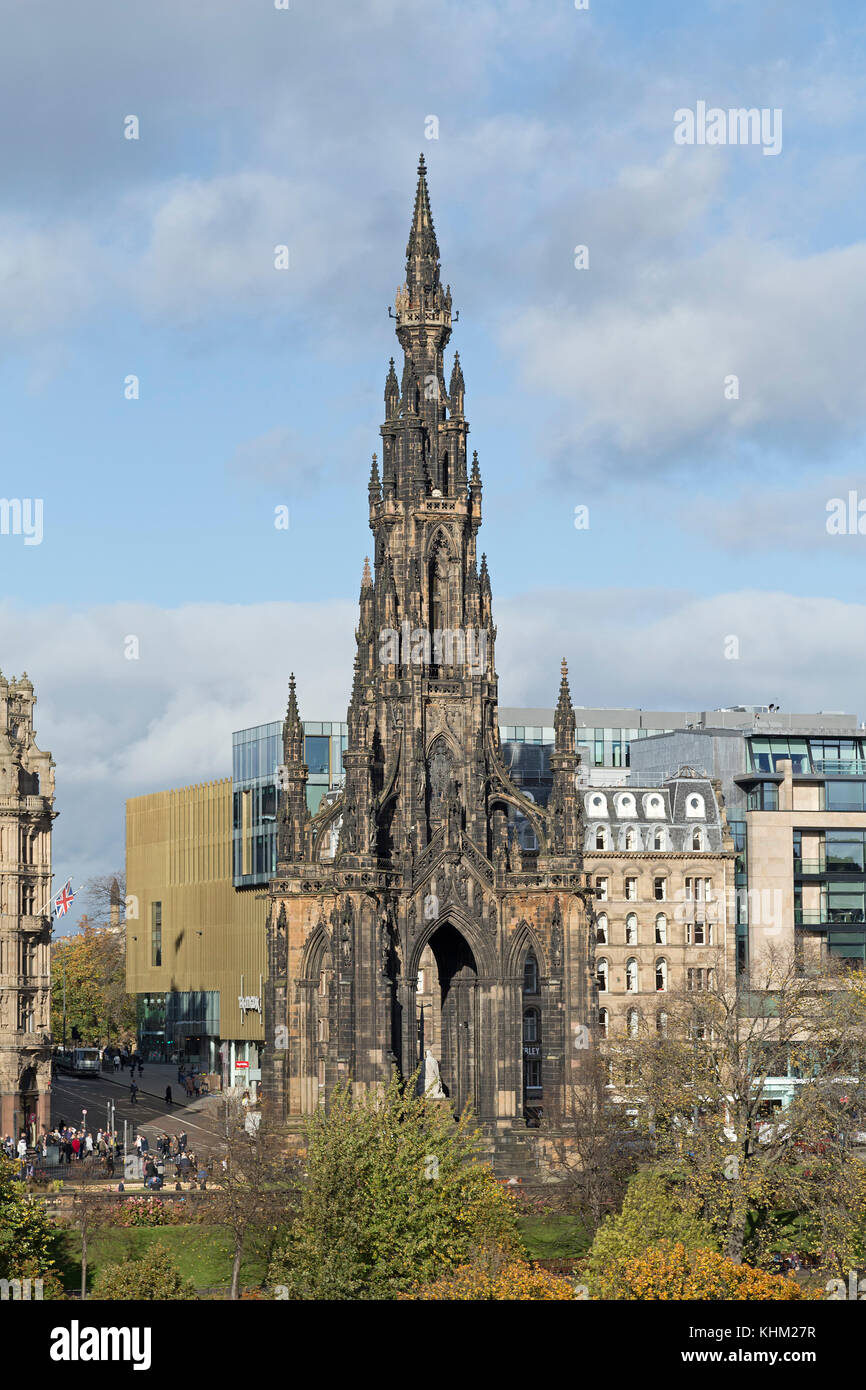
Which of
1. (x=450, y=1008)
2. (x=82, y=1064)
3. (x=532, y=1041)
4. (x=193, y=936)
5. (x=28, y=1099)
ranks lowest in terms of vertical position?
(x=28, y=1099)

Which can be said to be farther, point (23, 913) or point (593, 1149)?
point (23, 913)

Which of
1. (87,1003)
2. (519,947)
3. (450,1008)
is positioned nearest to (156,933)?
(87,1003)

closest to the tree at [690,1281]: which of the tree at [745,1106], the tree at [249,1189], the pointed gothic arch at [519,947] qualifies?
the tree at [745,1106]

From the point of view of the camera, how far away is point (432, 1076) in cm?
9756

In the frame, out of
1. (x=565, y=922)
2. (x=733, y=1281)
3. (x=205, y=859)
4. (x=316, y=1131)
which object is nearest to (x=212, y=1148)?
(x=565, y=922)

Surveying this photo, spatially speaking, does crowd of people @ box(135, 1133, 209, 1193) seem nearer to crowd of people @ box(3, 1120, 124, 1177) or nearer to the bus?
crowd of people @ box(3, 1120, 124, 1177)

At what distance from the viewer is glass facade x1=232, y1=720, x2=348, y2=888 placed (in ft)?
481

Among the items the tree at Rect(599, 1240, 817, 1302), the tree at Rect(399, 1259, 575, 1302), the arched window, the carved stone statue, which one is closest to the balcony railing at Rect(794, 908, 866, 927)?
the arched window

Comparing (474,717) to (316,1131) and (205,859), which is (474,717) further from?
(205,859)

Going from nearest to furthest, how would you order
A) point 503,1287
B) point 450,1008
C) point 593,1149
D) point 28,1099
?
point 503,1287, point 593,1149, point 450,1008, point 28,1099

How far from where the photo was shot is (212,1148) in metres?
101

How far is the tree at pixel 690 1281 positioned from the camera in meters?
54.6

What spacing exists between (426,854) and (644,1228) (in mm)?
32356

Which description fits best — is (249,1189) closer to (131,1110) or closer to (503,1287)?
(503,1287)
